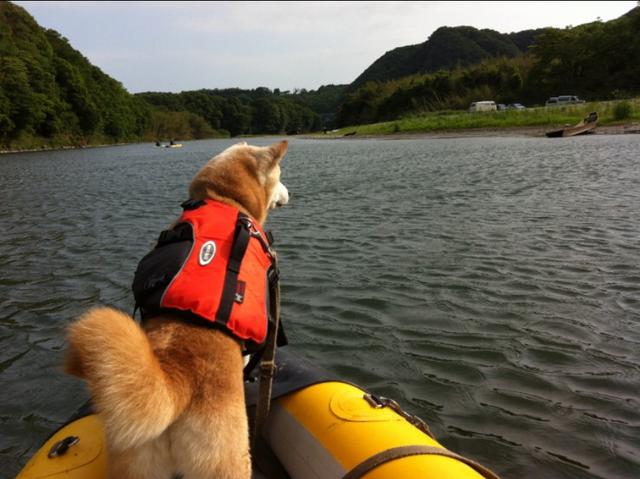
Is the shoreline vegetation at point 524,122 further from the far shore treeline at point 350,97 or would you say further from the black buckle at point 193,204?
the black buckle at point 193,204

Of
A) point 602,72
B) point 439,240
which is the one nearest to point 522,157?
point 439,240

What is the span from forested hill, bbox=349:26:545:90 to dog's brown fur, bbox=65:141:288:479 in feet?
529

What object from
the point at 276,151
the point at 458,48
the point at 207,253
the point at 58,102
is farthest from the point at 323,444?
the point at 458,48

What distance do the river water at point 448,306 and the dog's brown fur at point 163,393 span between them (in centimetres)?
224

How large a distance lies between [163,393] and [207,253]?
0.87 meters

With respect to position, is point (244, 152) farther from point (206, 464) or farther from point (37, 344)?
point (37, 344)

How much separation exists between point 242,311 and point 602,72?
68299 millimetres

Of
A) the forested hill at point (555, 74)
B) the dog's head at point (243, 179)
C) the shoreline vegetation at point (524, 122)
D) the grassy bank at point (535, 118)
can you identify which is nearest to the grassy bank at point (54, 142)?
the shoreline vegetation at point (524, 122)

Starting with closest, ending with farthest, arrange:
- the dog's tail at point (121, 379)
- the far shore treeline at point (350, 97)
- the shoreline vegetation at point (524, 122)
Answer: the dog's tail at point (121, 379) → the shoreline vegetation at point (524, 122) → the far shore treeline at point (350, 97)

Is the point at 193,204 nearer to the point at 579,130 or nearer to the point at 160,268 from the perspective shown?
the point at 160,268

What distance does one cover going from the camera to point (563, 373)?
14.0 feet

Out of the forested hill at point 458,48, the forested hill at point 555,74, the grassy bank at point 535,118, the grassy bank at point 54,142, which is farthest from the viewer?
the forested hill at point 458,48

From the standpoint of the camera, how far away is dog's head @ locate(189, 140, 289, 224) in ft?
10.6

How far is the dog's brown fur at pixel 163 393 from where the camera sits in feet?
5.72
